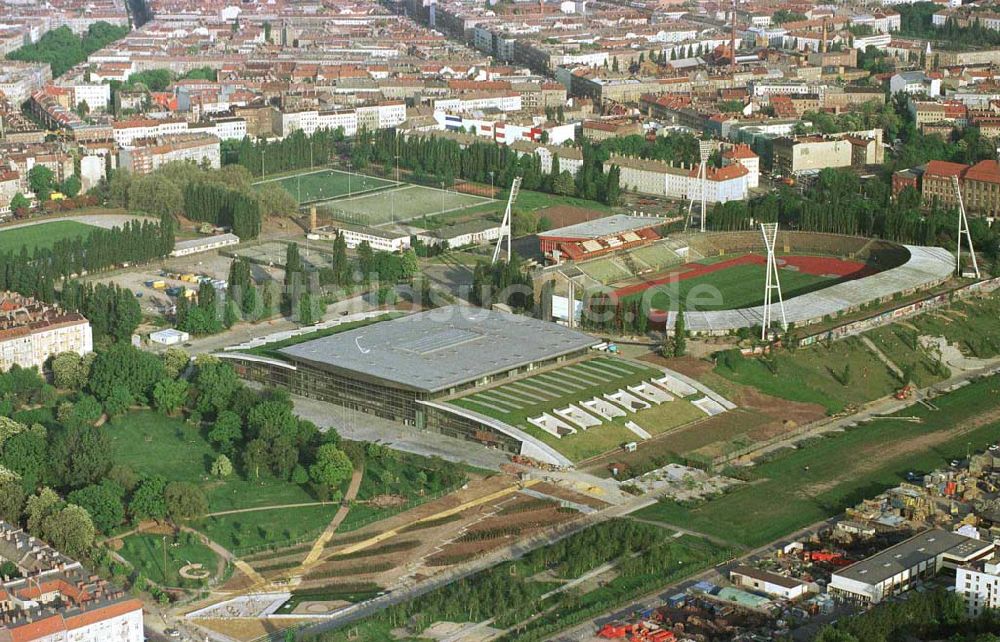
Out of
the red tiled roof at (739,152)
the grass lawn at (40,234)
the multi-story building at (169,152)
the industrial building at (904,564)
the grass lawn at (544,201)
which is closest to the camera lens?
the industrial building at (904,564)

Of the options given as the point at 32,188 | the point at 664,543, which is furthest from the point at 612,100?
the point at 664,543

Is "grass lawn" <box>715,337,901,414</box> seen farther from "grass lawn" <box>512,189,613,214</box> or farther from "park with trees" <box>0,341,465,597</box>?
"grass lawn" <box>512,189,613,214</box>

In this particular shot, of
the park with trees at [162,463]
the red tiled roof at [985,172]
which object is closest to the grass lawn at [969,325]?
the red tiled roof at [985,172]

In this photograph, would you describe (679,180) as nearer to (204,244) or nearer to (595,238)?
(595,238)

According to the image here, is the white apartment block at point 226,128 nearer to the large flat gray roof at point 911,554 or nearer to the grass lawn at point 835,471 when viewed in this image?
the grass lawn at point 835,471

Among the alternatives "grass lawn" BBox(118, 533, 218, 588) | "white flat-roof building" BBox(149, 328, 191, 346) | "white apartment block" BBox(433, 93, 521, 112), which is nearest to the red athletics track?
Answer: "white flat-roof building" BBox(149, 328, 191, 346)

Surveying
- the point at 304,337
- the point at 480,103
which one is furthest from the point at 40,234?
the point at 480,103
